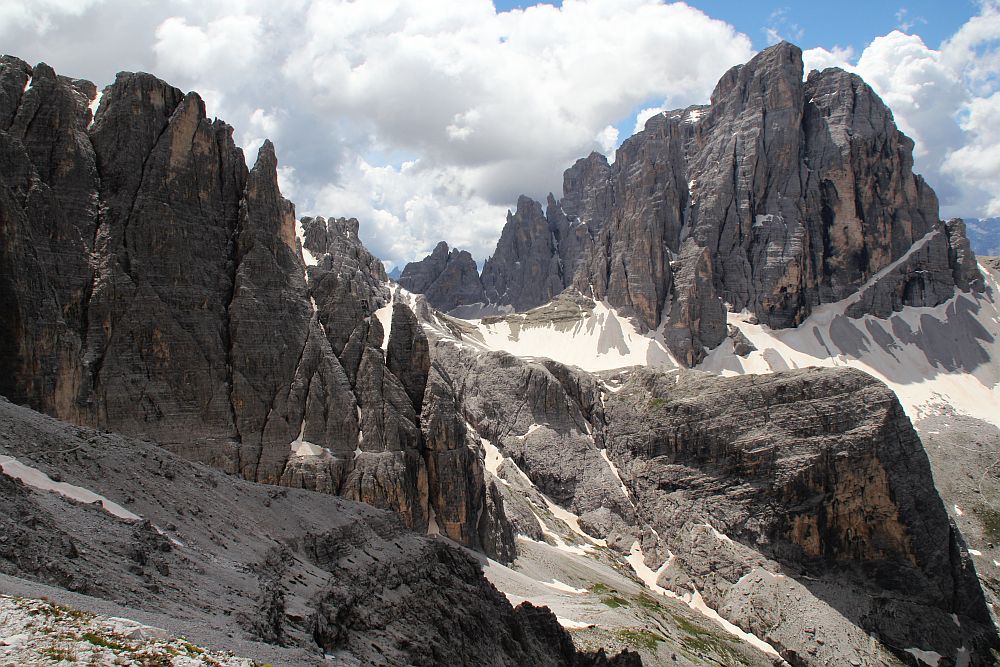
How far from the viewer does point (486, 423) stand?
343 ft

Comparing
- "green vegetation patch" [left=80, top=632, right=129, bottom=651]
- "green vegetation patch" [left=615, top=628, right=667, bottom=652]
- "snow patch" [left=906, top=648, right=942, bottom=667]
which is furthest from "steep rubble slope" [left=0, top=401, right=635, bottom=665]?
"snow patch" [left=906, top=648, right=942, bottom=667]

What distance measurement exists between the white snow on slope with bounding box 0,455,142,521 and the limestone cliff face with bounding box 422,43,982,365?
13298cm

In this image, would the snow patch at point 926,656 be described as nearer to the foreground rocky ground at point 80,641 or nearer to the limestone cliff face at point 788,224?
the limestone cliff face at point 788,224

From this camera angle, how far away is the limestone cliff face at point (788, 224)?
5910 inches

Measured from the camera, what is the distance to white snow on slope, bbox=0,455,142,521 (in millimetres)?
21141

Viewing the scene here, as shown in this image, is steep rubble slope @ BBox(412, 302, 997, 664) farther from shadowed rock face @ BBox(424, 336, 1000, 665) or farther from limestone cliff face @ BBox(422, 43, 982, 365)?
limestone cliff face @ BBox(422, 43, 982, 365)

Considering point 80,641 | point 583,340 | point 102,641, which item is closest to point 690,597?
point 102,641

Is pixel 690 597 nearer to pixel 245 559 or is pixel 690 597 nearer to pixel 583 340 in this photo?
pixel 245 559

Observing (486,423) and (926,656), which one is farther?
(486,423)

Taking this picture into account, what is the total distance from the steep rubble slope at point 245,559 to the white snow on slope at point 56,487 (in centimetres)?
7

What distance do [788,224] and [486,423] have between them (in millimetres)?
89553

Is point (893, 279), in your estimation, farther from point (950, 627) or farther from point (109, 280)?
point (109, 280)

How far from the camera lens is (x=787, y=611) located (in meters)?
72.8

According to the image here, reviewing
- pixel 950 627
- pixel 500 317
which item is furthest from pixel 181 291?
pixel 500 317
